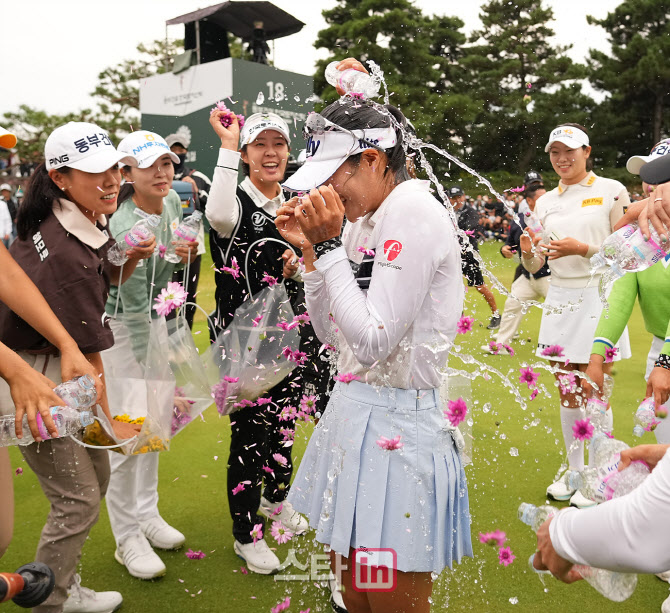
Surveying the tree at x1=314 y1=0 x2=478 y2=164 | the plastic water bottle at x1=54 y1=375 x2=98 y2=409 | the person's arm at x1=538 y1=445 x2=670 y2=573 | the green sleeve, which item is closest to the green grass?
the green sleeve

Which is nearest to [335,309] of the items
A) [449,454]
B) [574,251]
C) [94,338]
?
[449,454]

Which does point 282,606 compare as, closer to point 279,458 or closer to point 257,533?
point 257,533

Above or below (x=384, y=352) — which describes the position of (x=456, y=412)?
below

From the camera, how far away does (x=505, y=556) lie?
3381 millimetres

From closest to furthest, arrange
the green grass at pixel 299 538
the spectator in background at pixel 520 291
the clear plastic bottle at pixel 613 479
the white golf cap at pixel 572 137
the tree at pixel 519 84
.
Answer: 1. the clear plastic bottle at pixel 613 479
2. the green grass at pixel 299 538
3. the white golf cap at pixel 572 137
4. the spectator in background at pixel 520 291
5. the tree at pixel 519 84

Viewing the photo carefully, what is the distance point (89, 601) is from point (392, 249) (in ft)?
7.97

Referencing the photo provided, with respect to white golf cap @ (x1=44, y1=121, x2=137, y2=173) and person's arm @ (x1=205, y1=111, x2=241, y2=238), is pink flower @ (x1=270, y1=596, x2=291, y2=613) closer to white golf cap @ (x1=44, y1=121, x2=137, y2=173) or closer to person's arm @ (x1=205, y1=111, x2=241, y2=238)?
person's arm @ (x1=205, y1=111, x2=241, y2=238)

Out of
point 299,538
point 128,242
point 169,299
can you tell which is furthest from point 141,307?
point 299,538

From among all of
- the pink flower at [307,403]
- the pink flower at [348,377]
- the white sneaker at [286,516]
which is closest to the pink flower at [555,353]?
the pink flower at [307,403]

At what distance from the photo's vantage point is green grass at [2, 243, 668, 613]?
10.6 feet

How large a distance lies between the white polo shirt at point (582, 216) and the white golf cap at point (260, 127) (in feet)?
6.69

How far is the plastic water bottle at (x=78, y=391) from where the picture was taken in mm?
2453

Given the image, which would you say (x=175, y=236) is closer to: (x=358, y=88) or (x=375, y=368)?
(x=358, y=88)

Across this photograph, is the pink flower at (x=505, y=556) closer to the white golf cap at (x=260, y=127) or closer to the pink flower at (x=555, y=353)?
the pink flower at (x=555, y=353)
